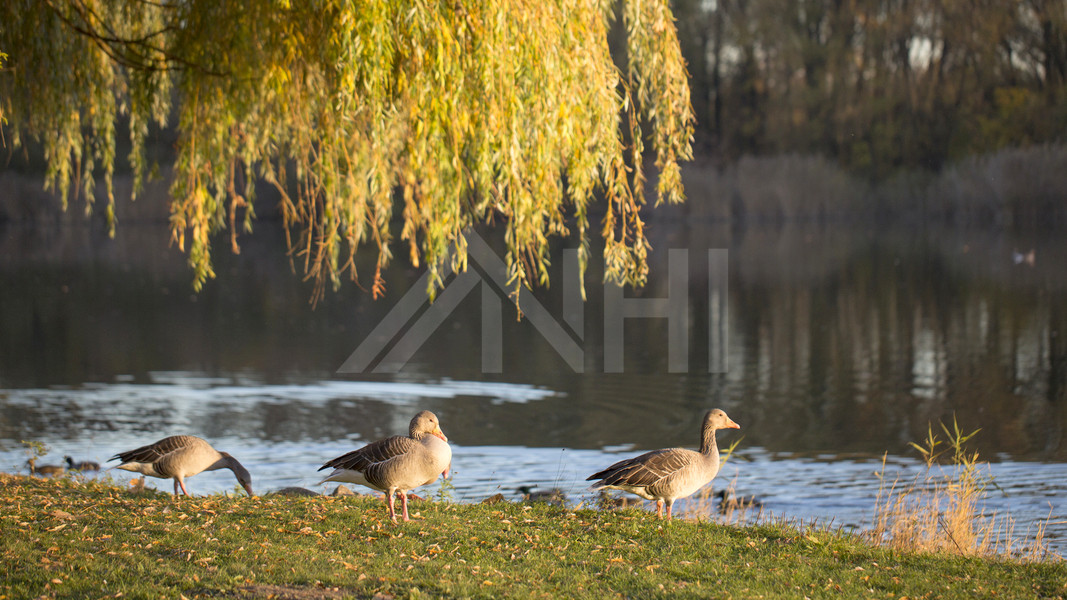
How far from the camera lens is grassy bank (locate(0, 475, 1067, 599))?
544 cm

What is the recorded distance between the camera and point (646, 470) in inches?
284

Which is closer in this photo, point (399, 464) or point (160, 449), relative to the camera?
point (399, 464)

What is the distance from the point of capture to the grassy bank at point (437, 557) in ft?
17.9

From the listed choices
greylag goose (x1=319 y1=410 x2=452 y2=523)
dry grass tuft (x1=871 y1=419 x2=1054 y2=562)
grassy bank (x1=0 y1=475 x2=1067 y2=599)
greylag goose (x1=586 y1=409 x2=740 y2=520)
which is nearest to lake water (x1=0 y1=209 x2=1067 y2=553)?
dry grass tuft (x1=871 y1=419 x2=1054 y2=562)

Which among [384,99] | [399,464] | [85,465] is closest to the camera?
[399,464]

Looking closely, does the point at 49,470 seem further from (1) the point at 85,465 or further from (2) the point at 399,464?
(2) the point at 399,464

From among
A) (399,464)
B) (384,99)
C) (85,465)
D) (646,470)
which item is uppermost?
(384,99)

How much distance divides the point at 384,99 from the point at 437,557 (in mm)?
3318

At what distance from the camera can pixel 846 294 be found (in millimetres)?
27984

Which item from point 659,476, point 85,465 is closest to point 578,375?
point 85,465

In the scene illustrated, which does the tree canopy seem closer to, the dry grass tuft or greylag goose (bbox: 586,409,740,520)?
greylag goose (bbox: 586,409,740,520)

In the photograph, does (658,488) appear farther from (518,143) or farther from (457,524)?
(518,143)

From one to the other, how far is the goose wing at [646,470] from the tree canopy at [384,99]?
183cm

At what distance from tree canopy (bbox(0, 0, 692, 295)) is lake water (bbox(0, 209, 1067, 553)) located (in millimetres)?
2822
